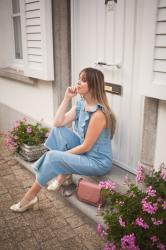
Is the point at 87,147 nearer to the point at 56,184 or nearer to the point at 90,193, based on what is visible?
the point at 90,193

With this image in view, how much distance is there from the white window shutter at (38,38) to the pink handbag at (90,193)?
4.62 feet

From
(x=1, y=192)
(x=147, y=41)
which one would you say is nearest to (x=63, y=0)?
(x=147, y=41)

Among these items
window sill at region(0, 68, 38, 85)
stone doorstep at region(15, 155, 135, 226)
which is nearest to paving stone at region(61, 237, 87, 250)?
stone doorstep at region(15, 155, 135, 226)

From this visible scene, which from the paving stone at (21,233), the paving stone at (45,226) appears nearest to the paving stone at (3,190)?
the paving stone at (45,226)

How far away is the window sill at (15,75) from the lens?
13.1ft

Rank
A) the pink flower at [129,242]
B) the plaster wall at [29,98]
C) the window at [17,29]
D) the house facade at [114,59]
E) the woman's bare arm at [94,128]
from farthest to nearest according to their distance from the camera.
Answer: the window at [17,29]
the plaster wall at [29,98]
the woman's bare arm at [94,128]
the house facade at [114,59]
the pink flower at [129,242]

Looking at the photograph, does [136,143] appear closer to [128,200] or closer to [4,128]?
[128,200]

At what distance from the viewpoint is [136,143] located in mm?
2756

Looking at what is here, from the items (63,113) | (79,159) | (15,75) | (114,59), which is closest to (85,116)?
(63,113)

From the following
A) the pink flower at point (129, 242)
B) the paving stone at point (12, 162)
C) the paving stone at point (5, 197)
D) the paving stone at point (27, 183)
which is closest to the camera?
the pink flower at point (129, 242)

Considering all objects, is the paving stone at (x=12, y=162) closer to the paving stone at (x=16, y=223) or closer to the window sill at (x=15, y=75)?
the window sill at (x=15, y=75)

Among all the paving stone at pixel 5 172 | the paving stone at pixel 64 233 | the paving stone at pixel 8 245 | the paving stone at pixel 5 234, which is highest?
the paving stone at pixel 5 172

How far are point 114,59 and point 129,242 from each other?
5.59 ft

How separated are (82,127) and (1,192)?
123cm
